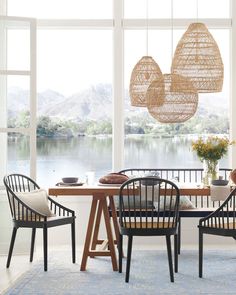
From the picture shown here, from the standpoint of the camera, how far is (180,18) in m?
7.41

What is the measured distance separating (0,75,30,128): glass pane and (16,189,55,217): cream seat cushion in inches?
39.5

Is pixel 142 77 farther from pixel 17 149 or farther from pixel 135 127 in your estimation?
pixel 17 149

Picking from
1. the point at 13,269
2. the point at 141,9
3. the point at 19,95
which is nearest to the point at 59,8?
the point at 141,9

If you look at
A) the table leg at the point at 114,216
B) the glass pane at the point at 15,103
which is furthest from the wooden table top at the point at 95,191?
the glass pane at the point at 15,103

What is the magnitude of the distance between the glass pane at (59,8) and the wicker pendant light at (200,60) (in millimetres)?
1890

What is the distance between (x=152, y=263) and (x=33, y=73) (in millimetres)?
2354

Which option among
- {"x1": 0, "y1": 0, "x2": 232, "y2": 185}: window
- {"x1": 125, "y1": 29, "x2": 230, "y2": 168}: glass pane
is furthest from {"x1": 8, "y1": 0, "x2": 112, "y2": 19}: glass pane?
{"x1": 125, "y1": 29, "x2": 230, "y2": 168}: glass pane

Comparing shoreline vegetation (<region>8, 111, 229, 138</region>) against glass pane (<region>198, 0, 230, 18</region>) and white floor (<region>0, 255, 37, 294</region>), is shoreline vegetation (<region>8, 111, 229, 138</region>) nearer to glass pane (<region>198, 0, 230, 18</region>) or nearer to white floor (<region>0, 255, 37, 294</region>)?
glass pane (<region>198, 0, 230, 18</region>)

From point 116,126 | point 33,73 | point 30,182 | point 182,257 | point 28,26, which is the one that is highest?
point 28,26

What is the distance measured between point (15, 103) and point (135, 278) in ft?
8.06

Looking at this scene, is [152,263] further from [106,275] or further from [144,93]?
[144,93]

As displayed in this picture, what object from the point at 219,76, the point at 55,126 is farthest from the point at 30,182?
the point at 219,76

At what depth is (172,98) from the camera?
5.89 m

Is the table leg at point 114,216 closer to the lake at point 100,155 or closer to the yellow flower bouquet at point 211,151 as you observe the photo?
the yellow flower bouquet at point 211,151
